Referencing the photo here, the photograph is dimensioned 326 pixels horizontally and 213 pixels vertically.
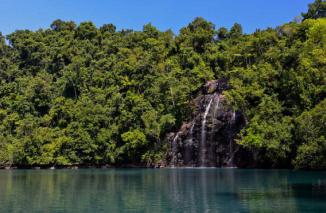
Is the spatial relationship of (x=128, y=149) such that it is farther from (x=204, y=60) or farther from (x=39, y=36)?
(x=39, y=36)

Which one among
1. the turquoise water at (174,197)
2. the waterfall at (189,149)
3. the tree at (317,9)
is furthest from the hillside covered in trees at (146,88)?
the turquoise water at (174,197)

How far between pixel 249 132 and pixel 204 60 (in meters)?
25.7

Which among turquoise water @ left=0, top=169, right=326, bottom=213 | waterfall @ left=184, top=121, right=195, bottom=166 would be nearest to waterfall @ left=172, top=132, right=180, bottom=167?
waterfall @ left=184, top=121, right=195, bottom=166

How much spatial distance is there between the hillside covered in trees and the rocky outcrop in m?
2.34

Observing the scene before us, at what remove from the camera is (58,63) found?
90.9m

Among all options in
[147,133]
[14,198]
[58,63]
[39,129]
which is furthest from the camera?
[58,63]

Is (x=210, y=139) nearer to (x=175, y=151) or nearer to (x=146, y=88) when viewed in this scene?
(x=175, y=151)

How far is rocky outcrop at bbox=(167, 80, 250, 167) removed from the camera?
60219 millimetres

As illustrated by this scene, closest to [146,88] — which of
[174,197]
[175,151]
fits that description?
[175,151]

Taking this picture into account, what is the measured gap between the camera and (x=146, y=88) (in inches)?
2945

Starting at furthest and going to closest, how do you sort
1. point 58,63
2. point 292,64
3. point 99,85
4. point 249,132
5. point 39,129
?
1. point 58,63
2. point 99,85
3. point 39,129
4. point 292,64
5. point 249,132

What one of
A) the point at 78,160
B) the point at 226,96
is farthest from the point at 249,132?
the point at 78,160

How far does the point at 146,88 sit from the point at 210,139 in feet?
59.0

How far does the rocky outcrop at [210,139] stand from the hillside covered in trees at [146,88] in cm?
234
